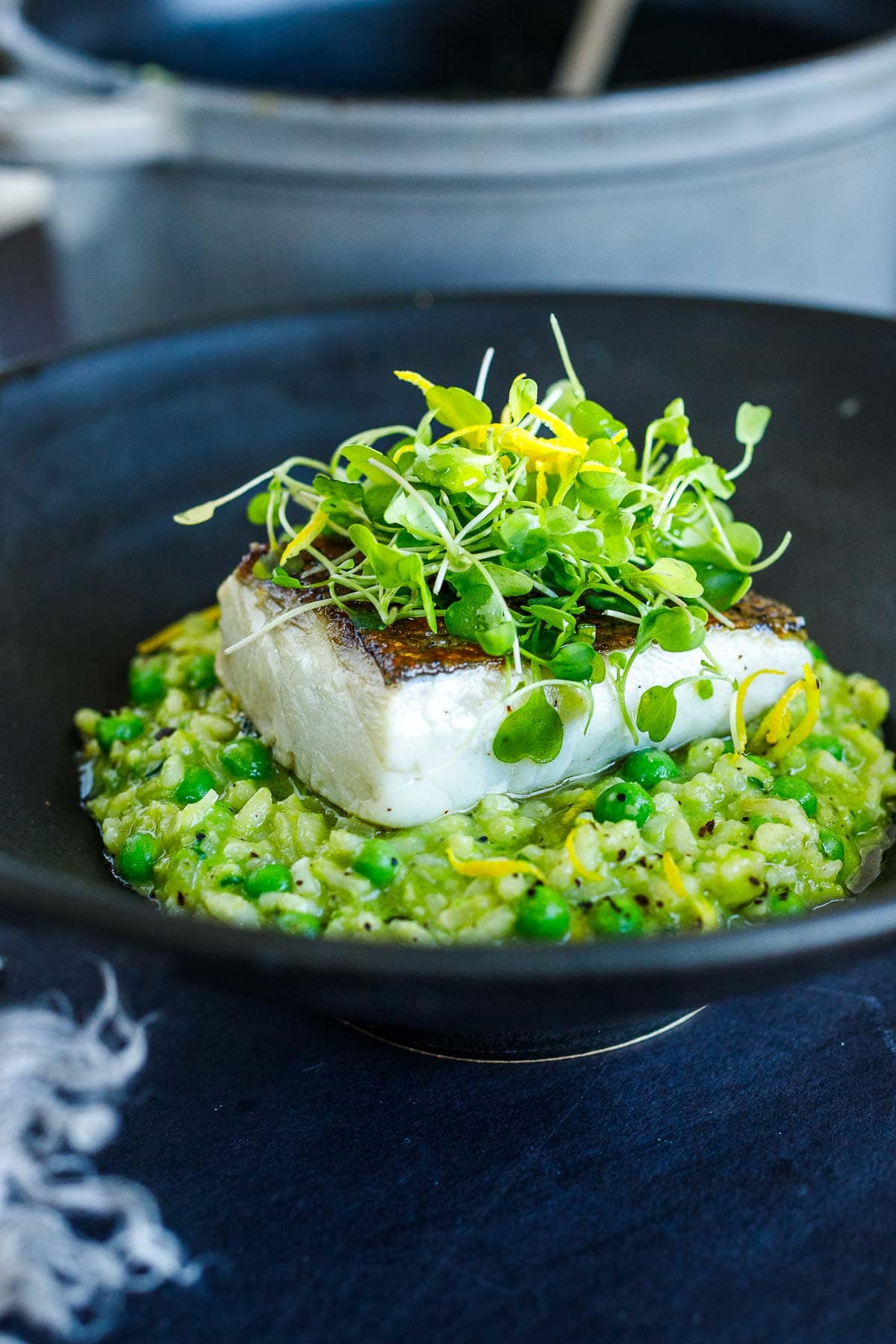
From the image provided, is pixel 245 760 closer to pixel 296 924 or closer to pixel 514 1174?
pixel 296 924

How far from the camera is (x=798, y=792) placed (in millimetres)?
2541

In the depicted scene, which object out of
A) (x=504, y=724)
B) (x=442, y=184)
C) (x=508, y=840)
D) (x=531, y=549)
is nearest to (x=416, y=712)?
(x=504, y=724)

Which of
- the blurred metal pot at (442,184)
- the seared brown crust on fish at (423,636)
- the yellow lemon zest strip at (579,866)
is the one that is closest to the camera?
the yellow lemon zest strip at (579,866)

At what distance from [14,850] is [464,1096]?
3.21 ft

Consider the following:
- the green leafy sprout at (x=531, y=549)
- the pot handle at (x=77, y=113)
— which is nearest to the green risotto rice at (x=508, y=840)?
the green leafy sprout at (x=531, y=549)

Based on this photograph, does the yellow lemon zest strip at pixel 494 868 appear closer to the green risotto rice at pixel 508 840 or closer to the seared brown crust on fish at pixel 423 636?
the green risotto rice at pixel 508 840

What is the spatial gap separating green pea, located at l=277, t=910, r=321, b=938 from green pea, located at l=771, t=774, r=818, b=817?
3.19 ft

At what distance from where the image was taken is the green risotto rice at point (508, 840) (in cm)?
221

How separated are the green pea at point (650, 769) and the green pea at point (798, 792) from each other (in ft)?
0.68

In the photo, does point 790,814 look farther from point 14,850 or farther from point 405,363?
point 405,363

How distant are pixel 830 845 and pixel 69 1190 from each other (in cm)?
156

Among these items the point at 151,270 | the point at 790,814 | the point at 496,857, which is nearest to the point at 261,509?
the point at 496,857

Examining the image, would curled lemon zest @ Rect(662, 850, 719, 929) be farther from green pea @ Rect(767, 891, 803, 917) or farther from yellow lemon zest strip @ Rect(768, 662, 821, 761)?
yellow lemon zest strip @ Rect(768, 662, 821, 761)

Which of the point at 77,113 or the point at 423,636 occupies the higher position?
the point at 77,113
